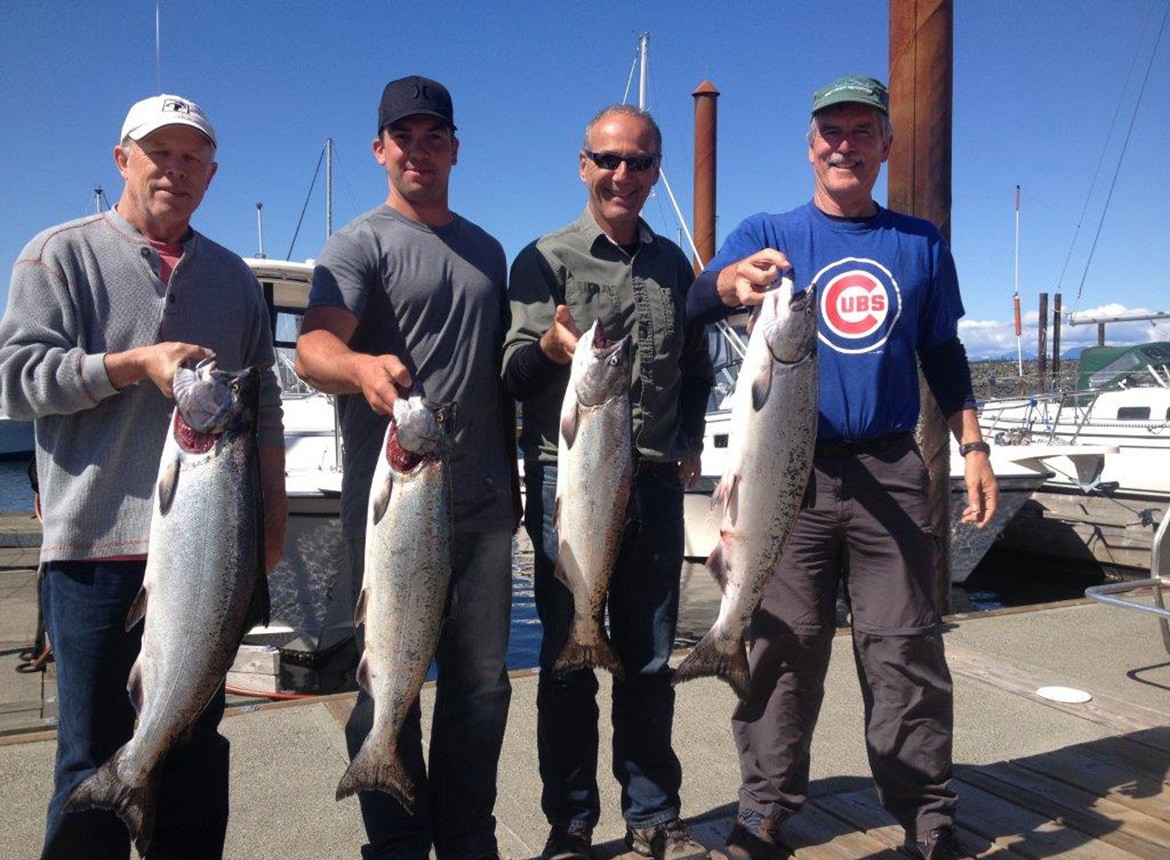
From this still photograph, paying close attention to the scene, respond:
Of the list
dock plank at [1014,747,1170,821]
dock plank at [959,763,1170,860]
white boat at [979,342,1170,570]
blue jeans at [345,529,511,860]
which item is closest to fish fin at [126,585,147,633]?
blue jeans at [345,529,511,860]

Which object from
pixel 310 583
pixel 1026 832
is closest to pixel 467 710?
pixel 1026 832

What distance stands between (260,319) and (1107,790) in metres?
3.85

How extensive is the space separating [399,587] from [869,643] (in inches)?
67.0

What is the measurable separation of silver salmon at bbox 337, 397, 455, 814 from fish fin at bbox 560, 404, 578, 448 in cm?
37

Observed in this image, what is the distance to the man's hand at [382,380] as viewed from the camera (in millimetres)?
2676

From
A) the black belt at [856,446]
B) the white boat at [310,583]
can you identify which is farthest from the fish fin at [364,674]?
the white boat at [310,583]

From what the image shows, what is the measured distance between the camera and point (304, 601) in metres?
8.22

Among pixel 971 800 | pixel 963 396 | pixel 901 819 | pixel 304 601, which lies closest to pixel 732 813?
pixel 901 819

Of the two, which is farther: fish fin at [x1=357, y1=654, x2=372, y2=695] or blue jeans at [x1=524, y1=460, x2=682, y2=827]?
blue jeans at [x1=524, y1=460, x2=682, y2=827]

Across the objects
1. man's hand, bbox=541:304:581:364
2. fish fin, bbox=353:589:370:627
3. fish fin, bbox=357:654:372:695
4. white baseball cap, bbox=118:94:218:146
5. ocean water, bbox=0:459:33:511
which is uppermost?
white baseball cap, bbox=118:94:218:146

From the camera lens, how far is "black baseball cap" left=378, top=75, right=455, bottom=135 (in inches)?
118

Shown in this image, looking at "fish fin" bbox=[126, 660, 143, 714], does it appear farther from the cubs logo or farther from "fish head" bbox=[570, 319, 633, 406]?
the cubs logo

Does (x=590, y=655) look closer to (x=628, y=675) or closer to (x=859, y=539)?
(x=628, y=675)

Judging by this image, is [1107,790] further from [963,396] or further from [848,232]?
[848,232]
